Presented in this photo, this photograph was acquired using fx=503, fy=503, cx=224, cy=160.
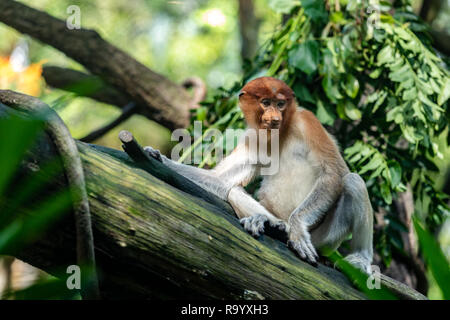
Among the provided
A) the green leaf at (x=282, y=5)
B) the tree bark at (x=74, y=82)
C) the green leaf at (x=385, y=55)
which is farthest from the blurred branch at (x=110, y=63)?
the green leaf at (x=385, y=55)

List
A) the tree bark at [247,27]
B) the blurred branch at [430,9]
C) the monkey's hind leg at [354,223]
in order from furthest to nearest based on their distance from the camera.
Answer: the tree bark at [247,27], the blurred branch at [430,9], the monkey's hind leg at [354,223]

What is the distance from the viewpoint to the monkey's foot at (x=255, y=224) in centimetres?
323

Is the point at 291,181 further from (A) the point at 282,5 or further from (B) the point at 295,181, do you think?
(A) the point at 282,5

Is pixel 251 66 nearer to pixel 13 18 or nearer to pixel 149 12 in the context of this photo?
pixel 13 18

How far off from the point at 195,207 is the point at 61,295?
61.0 inches

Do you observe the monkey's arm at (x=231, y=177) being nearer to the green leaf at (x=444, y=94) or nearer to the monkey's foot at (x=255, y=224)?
the monkey's foot at (x=255, y=224)

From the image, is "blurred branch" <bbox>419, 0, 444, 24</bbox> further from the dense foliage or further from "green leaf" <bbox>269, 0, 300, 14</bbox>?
"green leaf" <bbox>269, 0, 300, 14</bbox>

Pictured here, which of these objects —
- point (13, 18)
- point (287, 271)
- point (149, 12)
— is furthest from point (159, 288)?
point (149, 12)

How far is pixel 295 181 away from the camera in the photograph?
4.20m

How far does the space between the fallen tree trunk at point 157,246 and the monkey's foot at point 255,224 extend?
16 cm

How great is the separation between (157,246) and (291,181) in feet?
6.44

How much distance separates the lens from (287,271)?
3.00 m

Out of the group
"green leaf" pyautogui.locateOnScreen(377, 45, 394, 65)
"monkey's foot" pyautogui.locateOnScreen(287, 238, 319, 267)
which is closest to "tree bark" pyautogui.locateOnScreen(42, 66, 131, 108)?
"green leaf" pyautogui.locateOnScreen(377, 45, 394, 65)

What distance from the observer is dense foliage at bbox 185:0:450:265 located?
15.8 ft
